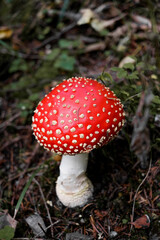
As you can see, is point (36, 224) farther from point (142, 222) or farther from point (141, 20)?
point (141, 20)

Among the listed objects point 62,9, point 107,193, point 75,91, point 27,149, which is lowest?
point 107,193

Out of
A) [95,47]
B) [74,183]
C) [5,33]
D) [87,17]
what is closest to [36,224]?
[74,183]

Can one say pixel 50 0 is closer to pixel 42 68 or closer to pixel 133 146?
pixel 42 68

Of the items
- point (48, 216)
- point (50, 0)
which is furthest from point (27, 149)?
point (50, 0)

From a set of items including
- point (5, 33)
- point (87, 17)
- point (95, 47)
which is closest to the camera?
point (87, 17)

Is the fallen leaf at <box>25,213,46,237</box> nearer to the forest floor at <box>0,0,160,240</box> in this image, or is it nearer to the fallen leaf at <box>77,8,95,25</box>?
the forest floor at <box>0,0,160,240</box>

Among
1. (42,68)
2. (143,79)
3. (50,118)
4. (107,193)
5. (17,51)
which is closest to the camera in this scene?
(143,79)

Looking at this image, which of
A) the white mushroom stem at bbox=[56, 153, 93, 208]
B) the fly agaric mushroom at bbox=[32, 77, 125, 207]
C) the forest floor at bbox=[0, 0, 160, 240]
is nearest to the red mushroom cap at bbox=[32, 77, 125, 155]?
the fly agaric mushroom at bbox=[32, 77, 125, 207]
